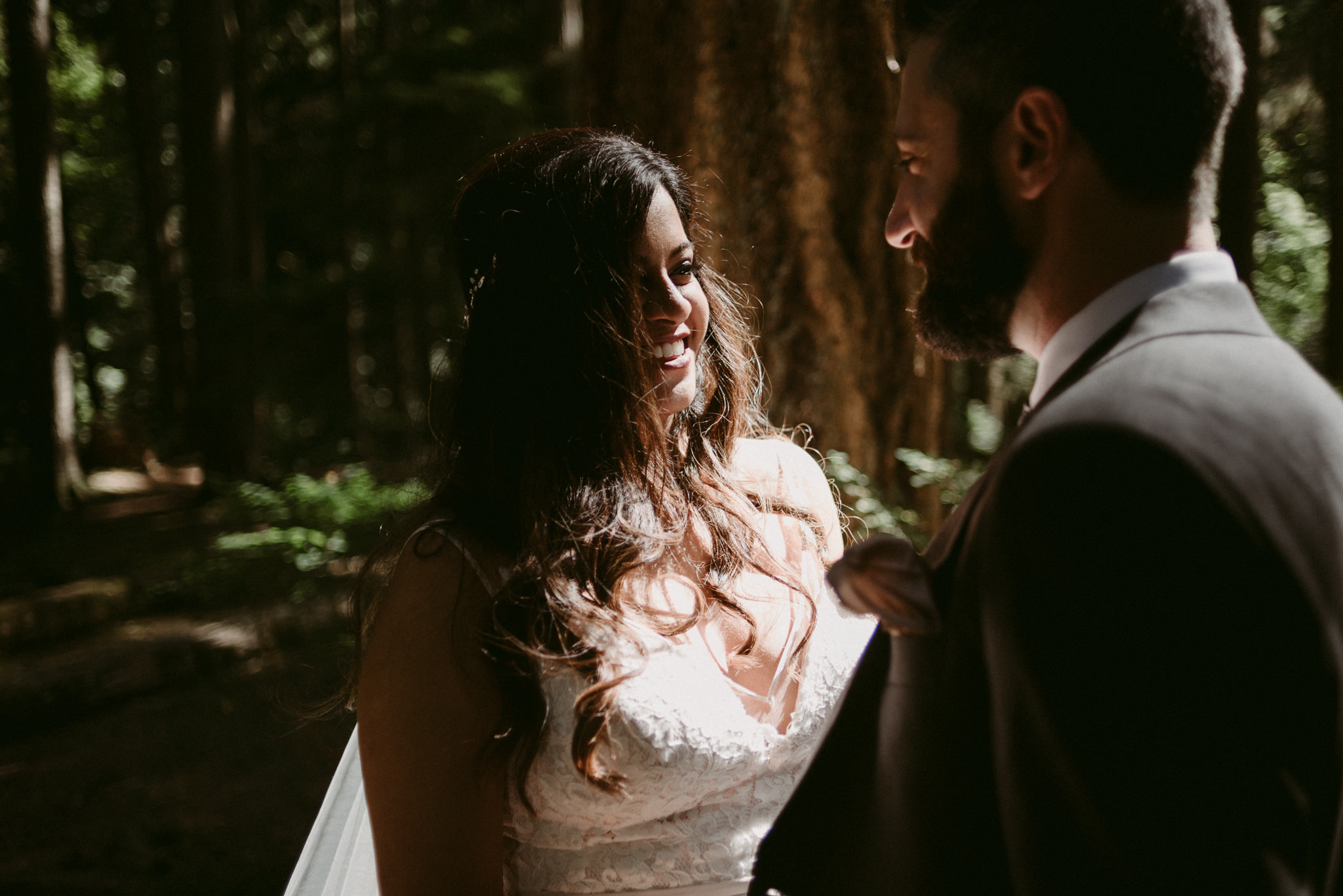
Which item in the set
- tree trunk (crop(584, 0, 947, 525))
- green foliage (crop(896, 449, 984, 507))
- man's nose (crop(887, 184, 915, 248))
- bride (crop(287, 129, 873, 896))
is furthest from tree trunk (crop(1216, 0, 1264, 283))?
man's nose (crop(887, 184, 915, 248))

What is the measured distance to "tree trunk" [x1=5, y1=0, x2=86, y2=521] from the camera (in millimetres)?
11258

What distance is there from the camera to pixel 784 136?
400 centimetres

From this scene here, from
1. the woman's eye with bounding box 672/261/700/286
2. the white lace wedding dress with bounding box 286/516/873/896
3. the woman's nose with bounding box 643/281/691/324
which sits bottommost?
the white lace wedding dress with bounding box 286/516/873/896

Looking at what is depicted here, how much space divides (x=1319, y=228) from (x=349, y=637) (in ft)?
39.1

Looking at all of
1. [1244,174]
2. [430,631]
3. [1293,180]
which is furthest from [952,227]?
[1293,180]

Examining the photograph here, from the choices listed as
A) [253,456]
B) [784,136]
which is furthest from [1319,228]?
[253,456]

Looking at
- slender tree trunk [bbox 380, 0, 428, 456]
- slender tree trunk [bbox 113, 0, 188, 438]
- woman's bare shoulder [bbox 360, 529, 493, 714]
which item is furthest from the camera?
slender tree trunk [bbox 113, 0, 188, 438]

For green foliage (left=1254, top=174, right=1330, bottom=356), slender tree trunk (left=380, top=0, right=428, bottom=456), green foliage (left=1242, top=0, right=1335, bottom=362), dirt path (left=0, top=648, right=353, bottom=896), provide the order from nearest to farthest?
1. dirt path (left=0, top=648, right=353, bottom=896)
2. slender tree trunk (left=380, top=0, right=428, bottom=456)
3. green foliage (left=1242, top=0, right=1335, bottom=362)
4. green foliage (left=1254, top=174, right=1330, bottom=356)

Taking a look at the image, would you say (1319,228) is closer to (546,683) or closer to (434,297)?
(434,297)

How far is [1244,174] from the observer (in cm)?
738

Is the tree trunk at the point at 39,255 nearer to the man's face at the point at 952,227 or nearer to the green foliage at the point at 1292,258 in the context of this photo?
the man's face at the point at 952,227

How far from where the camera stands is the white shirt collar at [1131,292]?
1.14 metres

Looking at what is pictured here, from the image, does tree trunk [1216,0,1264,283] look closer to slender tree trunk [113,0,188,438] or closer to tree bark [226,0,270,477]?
tree bark [226,0,270,477]

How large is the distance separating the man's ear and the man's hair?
15 millimetres
